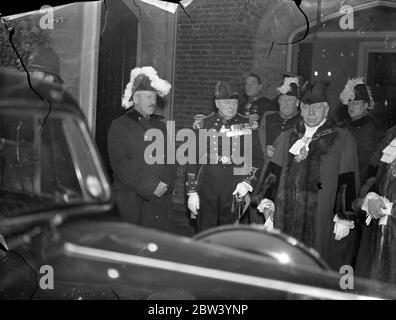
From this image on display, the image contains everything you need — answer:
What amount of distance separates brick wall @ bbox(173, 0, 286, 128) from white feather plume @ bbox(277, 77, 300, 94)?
0.04 m

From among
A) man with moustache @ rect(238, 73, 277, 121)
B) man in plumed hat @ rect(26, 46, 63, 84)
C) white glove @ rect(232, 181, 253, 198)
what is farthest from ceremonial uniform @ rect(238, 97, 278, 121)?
man in plumed hat @ rect(26, 46, 63, 84)

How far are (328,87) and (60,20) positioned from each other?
161 cm

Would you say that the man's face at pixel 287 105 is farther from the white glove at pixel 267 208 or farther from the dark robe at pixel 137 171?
the dark robe at pixel 137 171

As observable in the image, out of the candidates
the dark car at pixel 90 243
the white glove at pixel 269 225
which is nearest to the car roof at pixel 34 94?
the dark car at pixel 90 243

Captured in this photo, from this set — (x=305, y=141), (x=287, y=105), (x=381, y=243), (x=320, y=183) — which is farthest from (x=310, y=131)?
(x=381, y=243)

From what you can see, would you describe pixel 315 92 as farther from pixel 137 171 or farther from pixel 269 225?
pixel 137 171

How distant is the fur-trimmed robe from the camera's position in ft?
10.1

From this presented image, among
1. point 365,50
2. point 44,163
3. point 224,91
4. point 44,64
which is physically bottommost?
point 44,163

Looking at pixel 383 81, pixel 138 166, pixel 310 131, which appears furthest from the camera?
pixel 138 166

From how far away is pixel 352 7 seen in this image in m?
3.03

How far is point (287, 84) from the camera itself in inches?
121

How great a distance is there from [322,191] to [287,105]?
20.5 inches

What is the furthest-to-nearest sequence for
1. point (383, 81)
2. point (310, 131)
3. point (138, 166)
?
point (138, 166) → point (310, 131) → point (383, 81)

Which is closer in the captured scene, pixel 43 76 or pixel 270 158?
pixel 270 158
